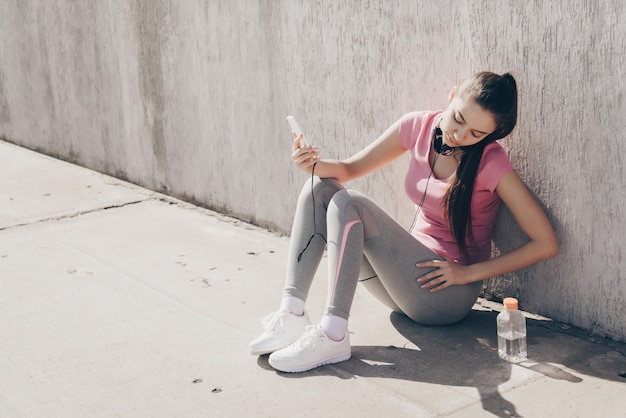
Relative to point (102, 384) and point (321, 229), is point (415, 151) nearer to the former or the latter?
point (321, 229)

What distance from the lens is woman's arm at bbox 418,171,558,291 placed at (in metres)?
3.51

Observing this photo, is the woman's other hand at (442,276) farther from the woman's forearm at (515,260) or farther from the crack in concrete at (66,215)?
the crack in concrete at (66,215)

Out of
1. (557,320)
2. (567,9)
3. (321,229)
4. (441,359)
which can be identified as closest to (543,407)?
(441,359)

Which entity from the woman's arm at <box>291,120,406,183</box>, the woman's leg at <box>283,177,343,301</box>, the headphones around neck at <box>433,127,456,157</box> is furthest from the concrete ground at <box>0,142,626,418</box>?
the headphones around neck at <box>433,127,456,157</box>

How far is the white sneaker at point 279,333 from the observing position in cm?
353

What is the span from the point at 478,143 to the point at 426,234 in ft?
1.54

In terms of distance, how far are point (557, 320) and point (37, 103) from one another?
537cm

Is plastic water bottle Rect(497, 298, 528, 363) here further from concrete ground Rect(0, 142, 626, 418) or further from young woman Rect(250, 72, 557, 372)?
young woman Rect(250, 72, 557, 372)

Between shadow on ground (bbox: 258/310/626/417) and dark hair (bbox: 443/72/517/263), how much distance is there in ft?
1.14

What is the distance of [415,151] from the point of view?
3811 millimetres

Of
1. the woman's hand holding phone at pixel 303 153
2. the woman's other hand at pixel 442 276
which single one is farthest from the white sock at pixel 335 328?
the woman's hand holding phone at pixel 303 153

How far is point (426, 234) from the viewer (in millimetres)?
3766

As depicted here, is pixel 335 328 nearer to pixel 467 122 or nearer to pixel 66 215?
pixel 467 122

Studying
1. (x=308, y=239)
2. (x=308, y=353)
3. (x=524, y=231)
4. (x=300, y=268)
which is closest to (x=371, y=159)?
(x=308, y=239)
